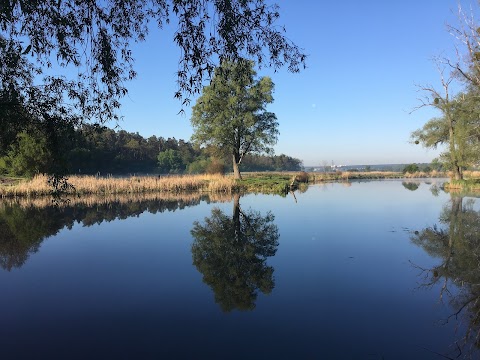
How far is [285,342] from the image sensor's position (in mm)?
5250

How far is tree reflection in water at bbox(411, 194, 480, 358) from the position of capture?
218 inches

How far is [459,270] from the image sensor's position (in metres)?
8.51

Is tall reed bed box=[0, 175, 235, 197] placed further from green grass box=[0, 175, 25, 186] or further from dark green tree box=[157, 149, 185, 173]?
dark green tree box=[157, 149, 185, 173]

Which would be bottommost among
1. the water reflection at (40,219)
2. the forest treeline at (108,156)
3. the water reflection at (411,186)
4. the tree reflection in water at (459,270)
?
the water reflection at (40,219)

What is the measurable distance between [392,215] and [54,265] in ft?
51.2

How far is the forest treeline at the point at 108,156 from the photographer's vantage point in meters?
6.73

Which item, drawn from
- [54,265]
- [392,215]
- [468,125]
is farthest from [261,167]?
[54,265]

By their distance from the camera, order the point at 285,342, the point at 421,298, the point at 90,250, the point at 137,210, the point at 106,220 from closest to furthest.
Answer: the point at 285,342 < the point at 421,298 < the point at 90,250 < the point at 106,220 < the point at 137,210

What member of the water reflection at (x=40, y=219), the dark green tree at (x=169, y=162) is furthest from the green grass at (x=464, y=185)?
the dark green tree at (x=169, y=162)

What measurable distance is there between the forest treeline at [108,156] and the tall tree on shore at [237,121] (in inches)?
107

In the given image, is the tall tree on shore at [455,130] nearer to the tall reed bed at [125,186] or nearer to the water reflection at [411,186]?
the water reflection at [411,186]

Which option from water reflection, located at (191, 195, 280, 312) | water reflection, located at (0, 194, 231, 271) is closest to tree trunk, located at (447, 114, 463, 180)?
water reflection, located at (191, 195, 280, 312)

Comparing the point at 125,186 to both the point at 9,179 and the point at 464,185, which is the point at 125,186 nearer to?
the point at 9,179

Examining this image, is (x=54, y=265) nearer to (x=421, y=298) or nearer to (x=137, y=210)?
(x=421, y=298)
